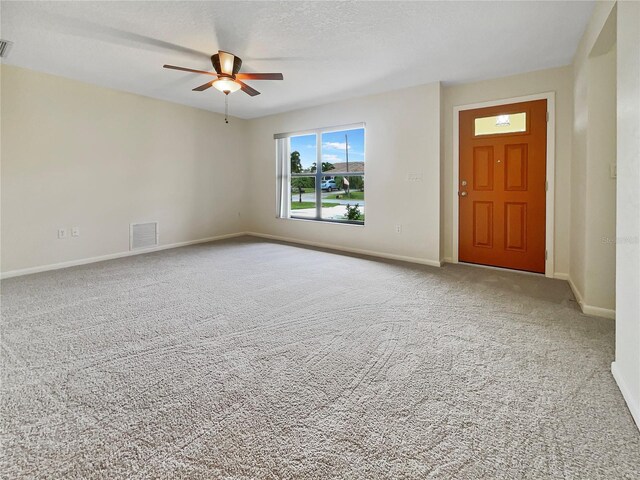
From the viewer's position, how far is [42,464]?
50.8 inches

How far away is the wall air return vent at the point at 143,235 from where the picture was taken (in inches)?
211

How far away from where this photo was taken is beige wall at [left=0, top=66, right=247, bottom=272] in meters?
4.11

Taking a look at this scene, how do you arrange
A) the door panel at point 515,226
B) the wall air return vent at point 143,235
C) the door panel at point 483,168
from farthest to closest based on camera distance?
the wall air return vent at point 143,235 < the door panel at point 483,168 < the door panel at point 515,226

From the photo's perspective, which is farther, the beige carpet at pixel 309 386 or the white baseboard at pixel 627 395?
the white baseboard at pixel 627 395

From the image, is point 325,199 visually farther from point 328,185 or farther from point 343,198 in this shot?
point 343,198

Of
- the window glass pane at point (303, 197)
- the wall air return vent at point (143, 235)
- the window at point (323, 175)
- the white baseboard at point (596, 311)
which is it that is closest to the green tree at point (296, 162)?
the window at point (323, 175)

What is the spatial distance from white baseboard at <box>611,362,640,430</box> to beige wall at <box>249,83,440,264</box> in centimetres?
282

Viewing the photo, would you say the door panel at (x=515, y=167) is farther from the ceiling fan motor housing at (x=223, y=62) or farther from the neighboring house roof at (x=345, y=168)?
the ceiling fan motor housing at (x=223, y=62)

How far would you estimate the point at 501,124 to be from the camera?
4336mm

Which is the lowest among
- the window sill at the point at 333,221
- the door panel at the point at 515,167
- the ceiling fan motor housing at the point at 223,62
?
the window sill at the point at 333,221

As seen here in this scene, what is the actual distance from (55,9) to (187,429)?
3451mm

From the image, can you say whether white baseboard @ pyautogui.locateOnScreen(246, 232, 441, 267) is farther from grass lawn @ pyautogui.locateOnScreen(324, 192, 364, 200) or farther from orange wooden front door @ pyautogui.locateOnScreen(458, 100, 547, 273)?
grass lawn @ pyautogui.locateOnScreen(324, 192, 364, 200)

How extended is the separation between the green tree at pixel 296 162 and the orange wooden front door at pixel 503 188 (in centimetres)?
311

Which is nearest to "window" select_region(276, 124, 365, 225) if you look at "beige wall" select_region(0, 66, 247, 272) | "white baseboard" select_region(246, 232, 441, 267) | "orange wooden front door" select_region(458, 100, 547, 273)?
"white baseboard" select_region(246, 232, 441, 267)
